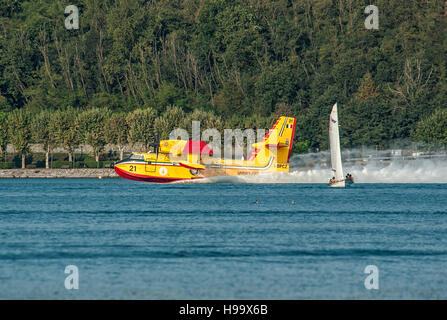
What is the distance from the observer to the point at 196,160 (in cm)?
11988

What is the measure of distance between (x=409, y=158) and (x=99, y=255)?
113662mm

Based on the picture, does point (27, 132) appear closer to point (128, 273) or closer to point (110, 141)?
point (110, 141)

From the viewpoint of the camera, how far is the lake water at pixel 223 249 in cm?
3766

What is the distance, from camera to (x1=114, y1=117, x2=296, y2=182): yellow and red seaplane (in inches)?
4697

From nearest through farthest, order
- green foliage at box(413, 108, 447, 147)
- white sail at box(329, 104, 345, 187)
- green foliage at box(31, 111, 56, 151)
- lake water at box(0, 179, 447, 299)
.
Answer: lake water at box(0, 179, 447, 299)
white sail at box(329, 104, 345, 187)
green foliage at box(413, 108, 447, 147)
green foliage at box(31, 111, 56, 151)

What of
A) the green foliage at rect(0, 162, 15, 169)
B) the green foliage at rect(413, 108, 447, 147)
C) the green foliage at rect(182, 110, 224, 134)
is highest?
the green foliage at rect(182, 110, 224, 134)

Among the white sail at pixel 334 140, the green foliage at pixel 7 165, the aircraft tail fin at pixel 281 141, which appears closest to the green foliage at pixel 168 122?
the green foliage at pixel 7 165

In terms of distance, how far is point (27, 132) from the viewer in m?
170

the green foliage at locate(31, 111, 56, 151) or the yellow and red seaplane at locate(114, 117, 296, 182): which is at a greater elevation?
the green foliage at locate(31, 111, 56, 151)

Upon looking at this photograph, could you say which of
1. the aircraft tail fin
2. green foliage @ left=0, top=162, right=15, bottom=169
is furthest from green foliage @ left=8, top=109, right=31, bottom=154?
the aircraft tail fin

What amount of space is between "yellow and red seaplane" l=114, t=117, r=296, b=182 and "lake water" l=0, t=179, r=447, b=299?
31.1 meters

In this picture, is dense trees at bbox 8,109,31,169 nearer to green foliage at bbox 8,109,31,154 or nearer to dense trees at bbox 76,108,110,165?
green foliage at bbox 8,109,31,154

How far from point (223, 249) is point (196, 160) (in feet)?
231
